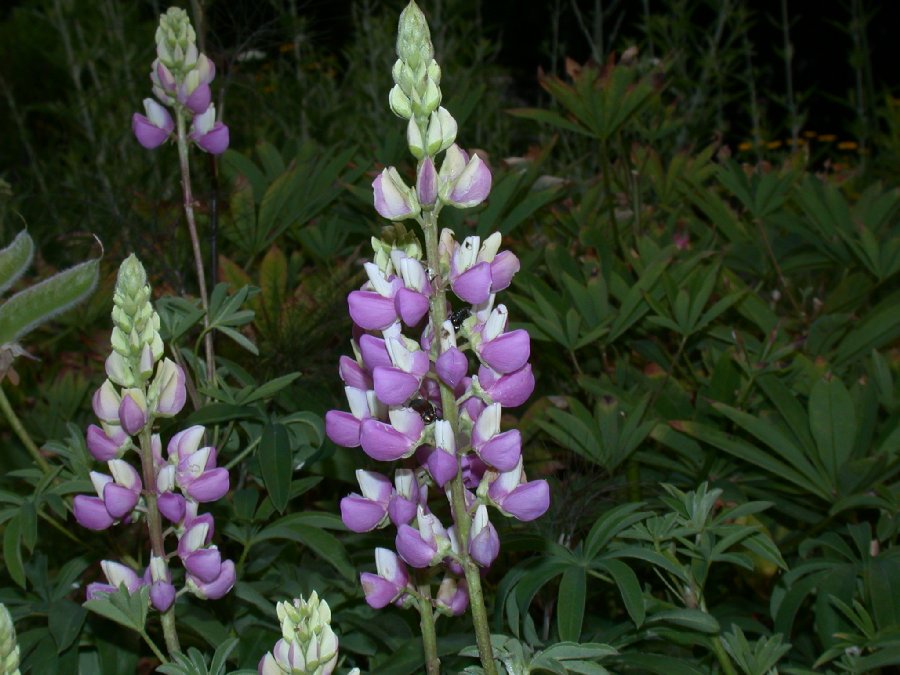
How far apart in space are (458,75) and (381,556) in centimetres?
319

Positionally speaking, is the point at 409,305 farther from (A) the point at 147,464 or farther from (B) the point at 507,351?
(A) the point at 147,464

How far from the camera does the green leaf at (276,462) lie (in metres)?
1.33

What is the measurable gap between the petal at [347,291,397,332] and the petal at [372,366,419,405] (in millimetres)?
50

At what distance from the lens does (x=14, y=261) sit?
57.7 inches

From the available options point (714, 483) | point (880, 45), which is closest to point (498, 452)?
point (714, 483)

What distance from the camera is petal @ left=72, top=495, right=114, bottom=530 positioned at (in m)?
1.17

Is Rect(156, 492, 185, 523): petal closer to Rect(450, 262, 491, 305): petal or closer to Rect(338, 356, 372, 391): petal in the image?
Rect(338, 356, 372, 391): petal

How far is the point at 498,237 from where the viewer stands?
39.1 inches

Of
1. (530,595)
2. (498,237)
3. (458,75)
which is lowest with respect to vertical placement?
(458,75)

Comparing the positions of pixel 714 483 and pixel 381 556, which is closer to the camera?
pixel 381 556

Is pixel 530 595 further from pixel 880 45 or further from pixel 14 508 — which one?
pixel 880 45

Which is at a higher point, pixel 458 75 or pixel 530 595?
pixel 530 595

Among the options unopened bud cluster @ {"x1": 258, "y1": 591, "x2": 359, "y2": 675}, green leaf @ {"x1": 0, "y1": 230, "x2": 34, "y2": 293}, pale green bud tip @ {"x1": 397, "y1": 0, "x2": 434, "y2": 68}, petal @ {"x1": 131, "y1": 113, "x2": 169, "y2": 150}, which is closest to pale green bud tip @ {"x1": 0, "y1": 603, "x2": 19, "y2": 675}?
unopened bud cluster @ {"x1": 258, "y1": 591, "x2": 359, "y2": 675}

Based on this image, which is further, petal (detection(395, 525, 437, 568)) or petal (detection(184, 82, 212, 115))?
petal (detection(184, 82, 212, 115))
